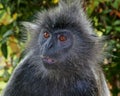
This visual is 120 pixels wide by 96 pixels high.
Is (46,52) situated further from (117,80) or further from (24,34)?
(117,80)

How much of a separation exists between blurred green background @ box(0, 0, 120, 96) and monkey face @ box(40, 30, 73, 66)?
515mm

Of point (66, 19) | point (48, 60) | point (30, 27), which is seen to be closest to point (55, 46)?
point (48, 60)

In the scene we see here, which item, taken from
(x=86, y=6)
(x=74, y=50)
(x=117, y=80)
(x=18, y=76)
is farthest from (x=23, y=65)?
(x=117, y=80)

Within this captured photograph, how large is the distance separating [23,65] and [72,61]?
17.0 inches

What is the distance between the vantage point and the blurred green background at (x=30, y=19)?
6062 millimetres

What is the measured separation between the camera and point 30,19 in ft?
20.3

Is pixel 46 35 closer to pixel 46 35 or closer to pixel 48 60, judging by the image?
pixel 46 35

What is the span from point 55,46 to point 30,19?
3.06 feet

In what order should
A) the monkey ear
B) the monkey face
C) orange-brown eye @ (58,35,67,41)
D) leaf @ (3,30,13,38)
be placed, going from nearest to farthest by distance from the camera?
the monkey face < orange-brown eye @ (58,35,67,41) < the monkey ear < leaf @ (3,30,13,38)

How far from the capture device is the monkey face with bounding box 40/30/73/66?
5.23 m

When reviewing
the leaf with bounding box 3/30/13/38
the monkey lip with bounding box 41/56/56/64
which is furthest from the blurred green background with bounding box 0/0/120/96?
the monkey lip with bounding box 41/56/56/64

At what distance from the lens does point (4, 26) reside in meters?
6.28

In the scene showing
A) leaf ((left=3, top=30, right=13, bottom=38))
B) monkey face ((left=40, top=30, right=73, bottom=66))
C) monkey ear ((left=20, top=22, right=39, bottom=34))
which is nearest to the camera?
monkey face ((left=40, top=30, right=73, bottom=66))

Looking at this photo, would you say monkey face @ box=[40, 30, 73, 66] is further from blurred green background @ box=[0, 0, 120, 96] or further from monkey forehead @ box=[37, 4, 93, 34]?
blurred green background @ box=[0, 0, 120, 96]
